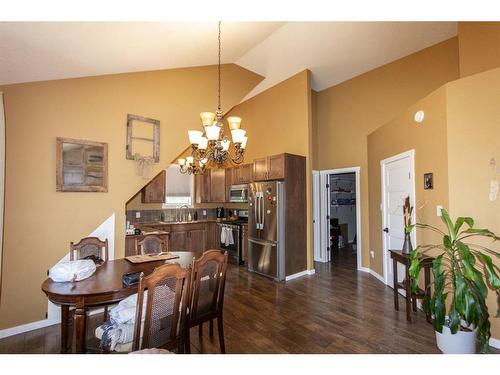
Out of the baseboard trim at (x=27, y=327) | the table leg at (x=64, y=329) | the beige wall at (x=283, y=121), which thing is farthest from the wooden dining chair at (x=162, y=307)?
the beige wall at (x=283, y=121)

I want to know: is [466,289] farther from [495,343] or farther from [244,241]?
[244,241]

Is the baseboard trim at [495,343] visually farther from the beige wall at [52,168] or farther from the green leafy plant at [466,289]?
the beige wall at [52,168]

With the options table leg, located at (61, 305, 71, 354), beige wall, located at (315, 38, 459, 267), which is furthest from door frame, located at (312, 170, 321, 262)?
table leg, located at (61, 305, 71, 354)

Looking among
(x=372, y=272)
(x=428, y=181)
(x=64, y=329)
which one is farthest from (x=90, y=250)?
(x=372, y=272)

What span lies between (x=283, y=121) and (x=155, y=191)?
3348mm

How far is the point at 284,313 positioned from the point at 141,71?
12.6 feet

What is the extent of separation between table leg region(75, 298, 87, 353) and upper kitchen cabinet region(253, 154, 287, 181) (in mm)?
3436

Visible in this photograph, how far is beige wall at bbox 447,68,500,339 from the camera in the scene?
2.42m

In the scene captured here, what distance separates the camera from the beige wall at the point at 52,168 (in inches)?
104

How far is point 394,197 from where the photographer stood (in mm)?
3953

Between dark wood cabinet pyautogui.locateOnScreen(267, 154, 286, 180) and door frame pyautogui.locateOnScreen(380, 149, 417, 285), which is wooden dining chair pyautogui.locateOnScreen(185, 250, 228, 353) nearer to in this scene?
dark wood cabinet pyautogui.locateOnScreen(267, 154, 286, 180)

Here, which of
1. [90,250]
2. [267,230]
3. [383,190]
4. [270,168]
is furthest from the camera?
[270,168]

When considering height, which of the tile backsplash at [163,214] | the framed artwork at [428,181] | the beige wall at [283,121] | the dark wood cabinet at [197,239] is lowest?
the dark wood cabinet at [197,239]

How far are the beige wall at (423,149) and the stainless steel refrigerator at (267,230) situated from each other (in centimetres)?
176
